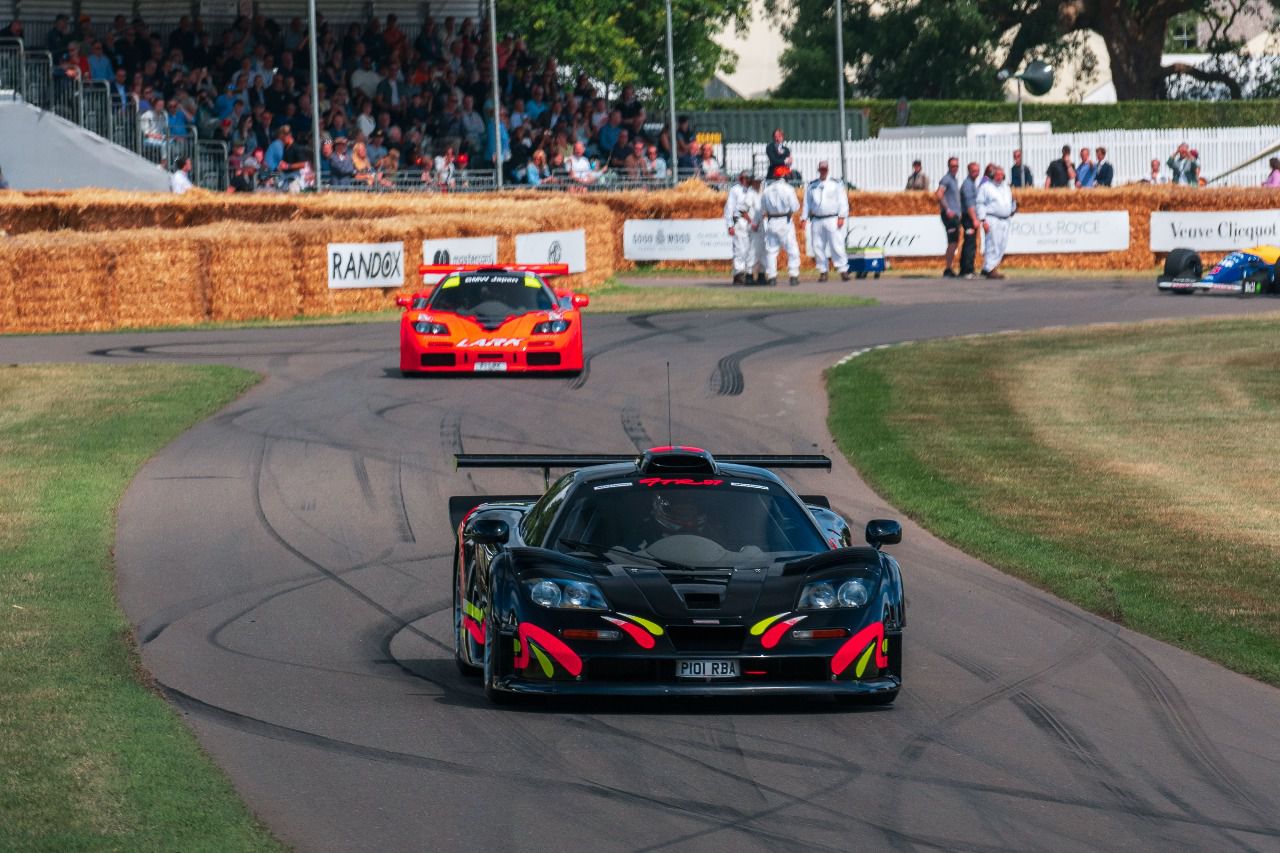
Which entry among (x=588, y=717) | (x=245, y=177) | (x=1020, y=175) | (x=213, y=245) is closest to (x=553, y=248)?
(x=213, y=245)

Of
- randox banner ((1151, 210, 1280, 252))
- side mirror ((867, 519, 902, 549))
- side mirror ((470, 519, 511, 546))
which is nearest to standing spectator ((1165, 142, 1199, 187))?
randox banner ((1151, 210, 1280, 252))

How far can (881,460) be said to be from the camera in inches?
655

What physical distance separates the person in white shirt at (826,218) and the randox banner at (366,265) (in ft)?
30.4

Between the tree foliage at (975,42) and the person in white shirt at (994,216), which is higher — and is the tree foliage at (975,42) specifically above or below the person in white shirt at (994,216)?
above

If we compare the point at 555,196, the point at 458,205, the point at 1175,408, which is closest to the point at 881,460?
the point at 1175,408

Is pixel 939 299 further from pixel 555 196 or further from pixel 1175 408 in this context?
pixel 1175 408

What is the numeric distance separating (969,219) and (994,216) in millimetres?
471

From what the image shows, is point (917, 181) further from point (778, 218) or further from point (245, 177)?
point (245, 177)

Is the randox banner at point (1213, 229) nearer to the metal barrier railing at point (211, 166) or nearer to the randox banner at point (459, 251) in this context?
the randox banner at point (459, 251)

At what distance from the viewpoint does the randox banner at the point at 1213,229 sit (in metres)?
39.3

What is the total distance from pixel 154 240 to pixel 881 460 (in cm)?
1375

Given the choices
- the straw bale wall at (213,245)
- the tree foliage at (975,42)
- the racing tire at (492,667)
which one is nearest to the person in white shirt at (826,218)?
the straw bale wall at (213,245)

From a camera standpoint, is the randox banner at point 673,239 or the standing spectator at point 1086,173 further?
the standing spectator at point 1086,173

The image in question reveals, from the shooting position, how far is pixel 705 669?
26.8ft
